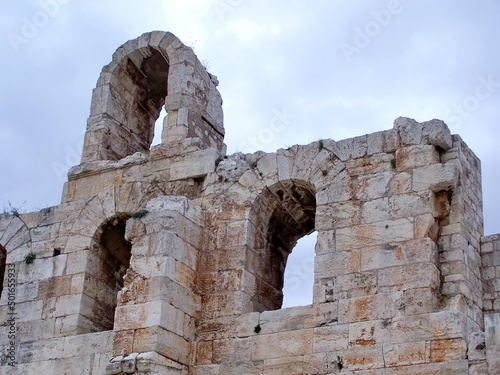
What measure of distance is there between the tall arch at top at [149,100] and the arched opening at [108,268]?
129 cm

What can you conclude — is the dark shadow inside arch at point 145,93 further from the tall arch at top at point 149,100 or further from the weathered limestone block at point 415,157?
the weathered limestone block at point 415,157

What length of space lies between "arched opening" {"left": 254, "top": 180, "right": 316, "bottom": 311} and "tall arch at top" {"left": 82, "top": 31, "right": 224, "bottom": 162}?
5.77ft

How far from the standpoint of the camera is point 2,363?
1239cm

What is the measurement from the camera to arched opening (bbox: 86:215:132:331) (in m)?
12.6

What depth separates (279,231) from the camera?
12.5 meters

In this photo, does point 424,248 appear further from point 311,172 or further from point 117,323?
point 117,323

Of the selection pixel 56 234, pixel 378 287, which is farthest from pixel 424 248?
pixel 56 234

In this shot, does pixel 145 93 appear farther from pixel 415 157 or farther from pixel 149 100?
pixel 415 157

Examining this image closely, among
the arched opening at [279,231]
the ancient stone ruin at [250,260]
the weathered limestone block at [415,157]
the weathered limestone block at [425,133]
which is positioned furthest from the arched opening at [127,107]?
the weathered limestone block at [415,157]

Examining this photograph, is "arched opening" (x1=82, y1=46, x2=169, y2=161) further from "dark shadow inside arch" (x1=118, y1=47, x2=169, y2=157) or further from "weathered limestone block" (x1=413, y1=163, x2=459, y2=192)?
"weathered limestone block" (x1=413, y1=163, x2=459, y2=192)

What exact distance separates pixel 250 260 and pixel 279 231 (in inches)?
39.0

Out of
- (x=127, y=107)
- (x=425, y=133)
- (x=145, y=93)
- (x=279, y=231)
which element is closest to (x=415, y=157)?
(x=425, y=133)

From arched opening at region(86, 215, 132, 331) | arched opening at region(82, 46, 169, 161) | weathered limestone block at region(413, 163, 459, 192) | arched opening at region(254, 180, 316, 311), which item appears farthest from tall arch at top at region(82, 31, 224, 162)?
weathered limestone block at region(413, 163, 459, 192)

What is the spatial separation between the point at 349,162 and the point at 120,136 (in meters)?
4.36
